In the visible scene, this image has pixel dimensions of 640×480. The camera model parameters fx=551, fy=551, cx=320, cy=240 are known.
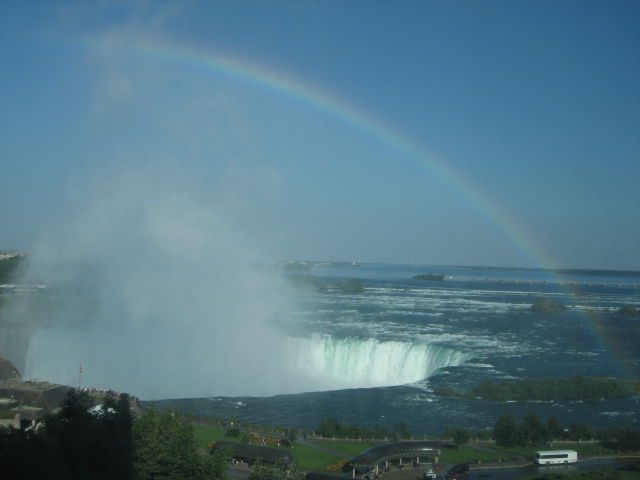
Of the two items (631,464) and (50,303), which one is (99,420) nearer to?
(631,464)

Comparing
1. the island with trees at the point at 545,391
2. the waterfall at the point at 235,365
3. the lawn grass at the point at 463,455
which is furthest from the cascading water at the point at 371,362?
the lawn grass at the point at 463,455

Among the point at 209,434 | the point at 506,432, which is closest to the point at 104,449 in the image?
the point at 209,434

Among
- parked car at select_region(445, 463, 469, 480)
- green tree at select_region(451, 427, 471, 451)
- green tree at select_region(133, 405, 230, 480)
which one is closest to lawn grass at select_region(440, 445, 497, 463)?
green tree at select_region(451, 427, 471, 451)

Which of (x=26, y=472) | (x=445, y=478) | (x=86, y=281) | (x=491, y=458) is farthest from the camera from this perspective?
(x=86, y=281)

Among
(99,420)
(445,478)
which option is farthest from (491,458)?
(99,420)

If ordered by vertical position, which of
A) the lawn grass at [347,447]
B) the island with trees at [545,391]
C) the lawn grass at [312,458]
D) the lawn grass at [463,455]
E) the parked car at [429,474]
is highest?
the island with trees at [545,391]

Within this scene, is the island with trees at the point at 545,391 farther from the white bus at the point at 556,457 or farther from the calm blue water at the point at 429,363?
the white bus at the point at 556,457
